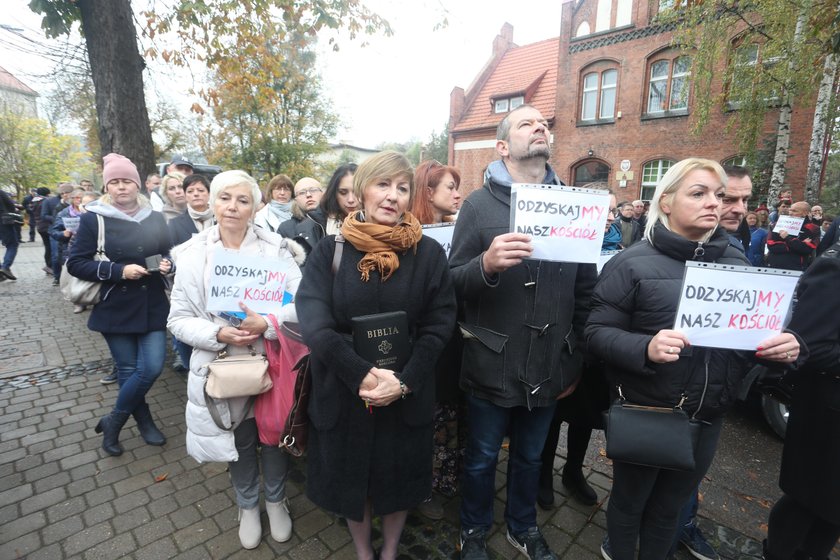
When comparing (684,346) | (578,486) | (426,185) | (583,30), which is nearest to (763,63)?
(583,30)

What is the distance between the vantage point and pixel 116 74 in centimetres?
588

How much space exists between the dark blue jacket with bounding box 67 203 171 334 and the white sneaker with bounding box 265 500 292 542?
1711mm

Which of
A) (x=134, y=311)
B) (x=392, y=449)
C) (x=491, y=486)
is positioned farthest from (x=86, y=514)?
(x=491, y=486)

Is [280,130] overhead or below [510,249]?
overhead

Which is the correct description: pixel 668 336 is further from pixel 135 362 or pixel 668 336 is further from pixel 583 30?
pixel 583 30

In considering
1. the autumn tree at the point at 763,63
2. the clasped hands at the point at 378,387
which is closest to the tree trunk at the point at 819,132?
the autumn tree at the point at 763,63

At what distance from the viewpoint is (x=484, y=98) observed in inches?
1014

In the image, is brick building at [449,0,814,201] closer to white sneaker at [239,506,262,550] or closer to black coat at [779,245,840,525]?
black coat at [779,245,840,525]

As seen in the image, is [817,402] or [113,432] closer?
[817,402]

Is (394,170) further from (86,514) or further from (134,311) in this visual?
(86,514)

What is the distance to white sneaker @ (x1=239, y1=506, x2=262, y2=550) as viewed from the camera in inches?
103

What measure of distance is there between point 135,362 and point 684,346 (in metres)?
3.81

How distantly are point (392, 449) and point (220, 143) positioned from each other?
78.9 feet

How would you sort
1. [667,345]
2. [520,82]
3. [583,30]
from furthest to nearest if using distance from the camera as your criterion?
1. [520,82]
2. [583,30]
3. [667,345]
